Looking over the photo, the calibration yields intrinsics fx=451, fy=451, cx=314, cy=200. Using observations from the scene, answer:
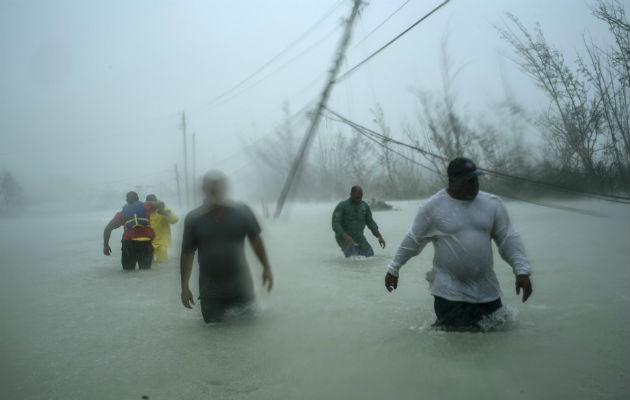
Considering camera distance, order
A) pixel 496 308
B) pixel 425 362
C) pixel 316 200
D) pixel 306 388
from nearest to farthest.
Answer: pixel 306 388 → pixel 425 362 → pixel 496 308 → pixel 316 200

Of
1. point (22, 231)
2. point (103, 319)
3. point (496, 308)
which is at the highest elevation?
point (22, 231)

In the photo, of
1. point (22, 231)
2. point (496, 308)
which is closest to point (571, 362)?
point (496, 308)

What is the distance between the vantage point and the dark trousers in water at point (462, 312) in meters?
3.63

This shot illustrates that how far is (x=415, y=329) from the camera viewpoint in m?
4.23

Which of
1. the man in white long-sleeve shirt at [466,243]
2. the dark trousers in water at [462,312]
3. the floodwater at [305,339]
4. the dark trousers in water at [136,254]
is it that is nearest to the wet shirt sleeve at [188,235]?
the floodwater at [305,339]

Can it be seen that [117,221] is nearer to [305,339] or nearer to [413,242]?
[305,339]

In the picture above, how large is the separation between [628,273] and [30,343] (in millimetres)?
7860

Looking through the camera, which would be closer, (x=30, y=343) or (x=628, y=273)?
(x=30, y=343)

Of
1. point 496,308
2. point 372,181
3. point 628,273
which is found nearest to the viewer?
point 496,308

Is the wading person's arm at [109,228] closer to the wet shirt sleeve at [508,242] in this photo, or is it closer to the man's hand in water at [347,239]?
the man's hand in water at [347,239]

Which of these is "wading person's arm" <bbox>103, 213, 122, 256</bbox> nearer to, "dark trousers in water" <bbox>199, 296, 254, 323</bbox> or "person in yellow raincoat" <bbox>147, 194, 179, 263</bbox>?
"person in yellow raincoat" <bbox>147, 194, 179, 263</bbox>

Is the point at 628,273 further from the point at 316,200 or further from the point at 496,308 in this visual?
the point at 316,200

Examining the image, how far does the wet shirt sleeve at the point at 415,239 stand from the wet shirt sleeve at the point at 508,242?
0.52 m

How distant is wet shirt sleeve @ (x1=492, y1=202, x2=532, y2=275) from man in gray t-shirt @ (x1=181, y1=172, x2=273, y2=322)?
2214 millimetres
